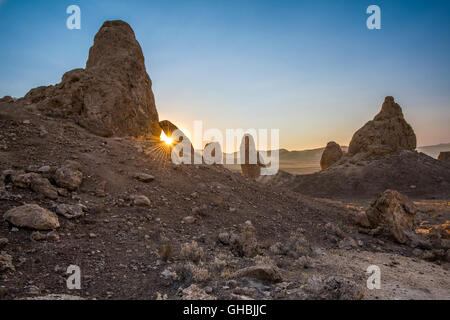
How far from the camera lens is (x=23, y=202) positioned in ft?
17.3

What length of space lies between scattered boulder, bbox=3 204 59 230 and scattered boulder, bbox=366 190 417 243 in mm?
10191

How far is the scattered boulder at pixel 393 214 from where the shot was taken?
29.1 feet

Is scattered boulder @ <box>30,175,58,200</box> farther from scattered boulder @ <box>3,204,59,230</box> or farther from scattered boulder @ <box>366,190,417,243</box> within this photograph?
scattered boulder @ <box>366,190,417,243</box>

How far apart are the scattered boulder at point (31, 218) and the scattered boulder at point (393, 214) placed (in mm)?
10191

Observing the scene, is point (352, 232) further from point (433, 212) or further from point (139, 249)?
point (433, 212)

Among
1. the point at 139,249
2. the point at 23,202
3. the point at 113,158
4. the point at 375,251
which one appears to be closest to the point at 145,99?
the point at 113,158

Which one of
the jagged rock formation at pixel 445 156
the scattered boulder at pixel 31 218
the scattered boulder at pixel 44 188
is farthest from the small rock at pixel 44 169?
the jagged rock formation at pixel 445 156

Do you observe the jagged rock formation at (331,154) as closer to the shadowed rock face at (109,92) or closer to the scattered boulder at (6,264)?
the shadowed rock face at (109,92)

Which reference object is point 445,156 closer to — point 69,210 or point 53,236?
point 69,210

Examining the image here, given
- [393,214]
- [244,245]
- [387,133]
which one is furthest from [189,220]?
[387,133]

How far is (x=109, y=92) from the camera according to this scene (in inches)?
427

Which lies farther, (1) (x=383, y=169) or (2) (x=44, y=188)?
(1) (x=383, y=169)

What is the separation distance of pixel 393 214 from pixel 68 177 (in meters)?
10.6

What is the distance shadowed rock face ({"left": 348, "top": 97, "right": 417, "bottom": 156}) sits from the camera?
102ft
